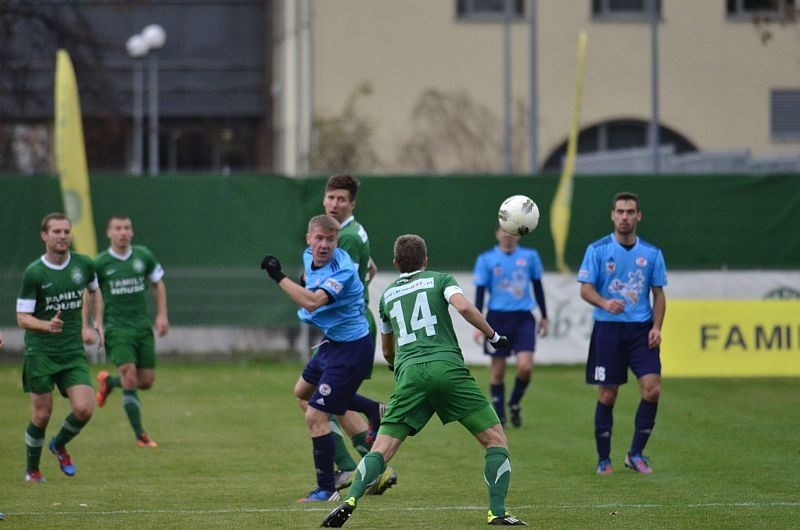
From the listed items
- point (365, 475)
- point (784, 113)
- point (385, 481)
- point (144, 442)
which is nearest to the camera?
point (365, 475)

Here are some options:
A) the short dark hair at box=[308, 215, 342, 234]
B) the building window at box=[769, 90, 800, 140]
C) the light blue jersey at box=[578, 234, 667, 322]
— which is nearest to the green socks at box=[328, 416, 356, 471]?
the short dark hair at box=[308, 215, 342, 234]

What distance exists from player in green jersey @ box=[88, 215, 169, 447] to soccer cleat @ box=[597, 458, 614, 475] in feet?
14.8

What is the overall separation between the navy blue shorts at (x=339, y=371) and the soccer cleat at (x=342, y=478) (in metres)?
0.64

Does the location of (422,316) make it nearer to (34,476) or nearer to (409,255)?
(409,255)

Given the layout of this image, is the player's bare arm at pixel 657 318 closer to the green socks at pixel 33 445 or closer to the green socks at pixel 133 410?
the green socks at pixel 33 445

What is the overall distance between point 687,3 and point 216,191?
17981 mm

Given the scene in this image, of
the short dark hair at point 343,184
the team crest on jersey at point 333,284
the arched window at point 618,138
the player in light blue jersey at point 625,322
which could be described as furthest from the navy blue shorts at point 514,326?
the arched window at point 618,138

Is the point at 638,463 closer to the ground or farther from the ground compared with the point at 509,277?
closer to the ground

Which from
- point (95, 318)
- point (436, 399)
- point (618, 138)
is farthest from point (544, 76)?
point (436, 399)

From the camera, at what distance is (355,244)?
36.2 feet

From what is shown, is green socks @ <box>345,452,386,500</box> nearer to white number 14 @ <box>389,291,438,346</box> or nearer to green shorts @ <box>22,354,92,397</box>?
white number 14 @ <box>389,291,438,346</box>

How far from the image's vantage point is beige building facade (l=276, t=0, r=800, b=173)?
36594 mm

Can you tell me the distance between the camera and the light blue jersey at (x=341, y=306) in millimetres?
10344

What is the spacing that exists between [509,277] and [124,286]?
420cm
